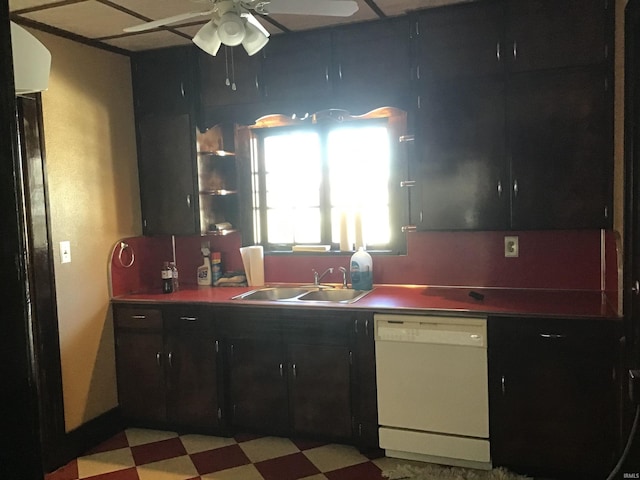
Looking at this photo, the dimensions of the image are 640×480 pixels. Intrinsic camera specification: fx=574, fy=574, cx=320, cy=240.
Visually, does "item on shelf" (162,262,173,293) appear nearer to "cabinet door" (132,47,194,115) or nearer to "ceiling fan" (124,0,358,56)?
"cabinet door" (132,47,194,115)

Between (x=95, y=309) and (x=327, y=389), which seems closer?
(x=327, y=389)

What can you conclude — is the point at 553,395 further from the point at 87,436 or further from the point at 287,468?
the point at 87,436

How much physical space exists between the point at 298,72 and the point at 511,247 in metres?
1.66

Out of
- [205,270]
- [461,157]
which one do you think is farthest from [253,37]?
[205,270]

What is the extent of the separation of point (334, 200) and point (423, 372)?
1374 millimetres

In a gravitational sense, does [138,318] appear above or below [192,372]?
above

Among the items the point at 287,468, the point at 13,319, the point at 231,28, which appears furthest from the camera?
the point at 287,468

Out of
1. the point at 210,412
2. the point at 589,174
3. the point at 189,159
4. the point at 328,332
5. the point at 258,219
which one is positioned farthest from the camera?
the point at 258,219

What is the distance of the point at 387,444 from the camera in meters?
3.12

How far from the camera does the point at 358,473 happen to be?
3008 millimetres

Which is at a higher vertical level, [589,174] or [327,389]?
[589,174]

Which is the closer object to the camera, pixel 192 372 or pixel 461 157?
pixel 461 157

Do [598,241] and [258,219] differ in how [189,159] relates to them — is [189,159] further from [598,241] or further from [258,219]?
[598,241]

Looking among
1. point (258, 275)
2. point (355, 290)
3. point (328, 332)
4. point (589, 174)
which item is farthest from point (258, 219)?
point (589, 174)
